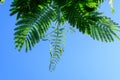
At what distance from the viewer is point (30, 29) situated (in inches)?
64.2

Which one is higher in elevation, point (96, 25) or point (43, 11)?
point (43, 11)

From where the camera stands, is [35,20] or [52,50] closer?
[35,20]

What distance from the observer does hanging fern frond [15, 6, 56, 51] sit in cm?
160

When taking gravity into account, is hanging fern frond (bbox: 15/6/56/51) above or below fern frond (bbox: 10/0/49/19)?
below

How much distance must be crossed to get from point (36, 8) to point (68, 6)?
26 centimetres

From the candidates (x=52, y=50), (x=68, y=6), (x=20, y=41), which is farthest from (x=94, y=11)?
(x=20, y=41)

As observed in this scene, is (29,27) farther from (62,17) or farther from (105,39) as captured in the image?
(105,39)

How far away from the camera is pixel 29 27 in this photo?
1.62 m

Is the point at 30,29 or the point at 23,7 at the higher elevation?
the point at 23,7

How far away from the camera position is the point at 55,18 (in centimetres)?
179

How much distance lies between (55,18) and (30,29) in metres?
0.27

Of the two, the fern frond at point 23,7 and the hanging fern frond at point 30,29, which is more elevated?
the fern frond at point 23,7

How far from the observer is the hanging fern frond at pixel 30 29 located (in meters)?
1.60

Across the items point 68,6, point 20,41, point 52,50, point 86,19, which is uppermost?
point 68,6
